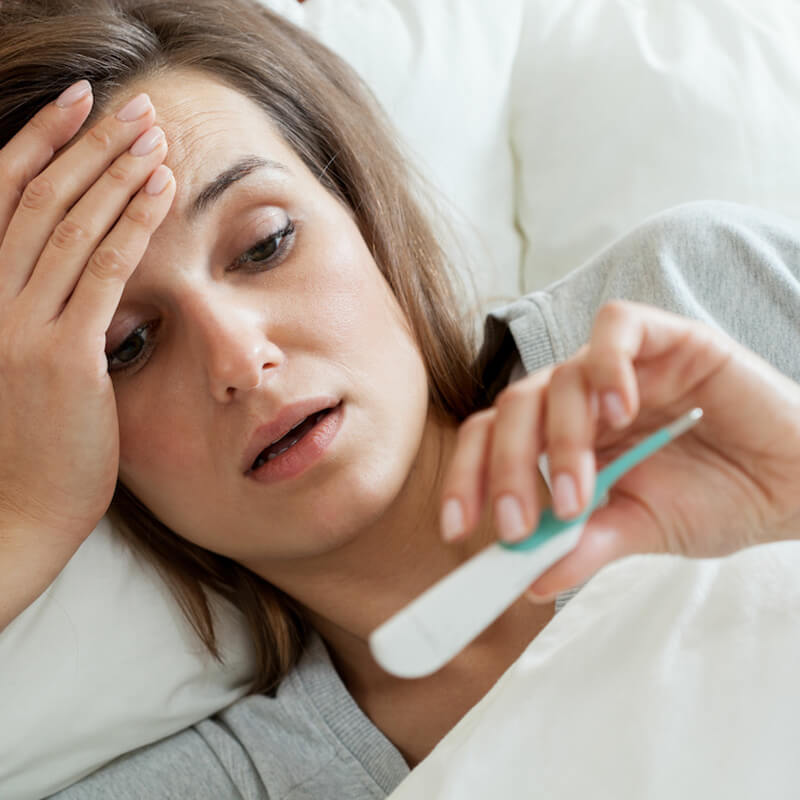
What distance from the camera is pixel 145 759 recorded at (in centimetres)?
112

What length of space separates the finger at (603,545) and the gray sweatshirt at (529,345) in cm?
40

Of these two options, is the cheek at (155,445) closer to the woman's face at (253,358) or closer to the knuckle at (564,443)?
the woman's face at (253,358)

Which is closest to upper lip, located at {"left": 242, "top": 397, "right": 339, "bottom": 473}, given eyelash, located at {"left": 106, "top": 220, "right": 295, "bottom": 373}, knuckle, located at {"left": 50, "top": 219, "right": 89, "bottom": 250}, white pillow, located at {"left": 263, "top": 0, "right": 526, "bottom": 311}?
eyelash, located at {"left": 106, "top": 220, "right": 295, "bottom": 373}

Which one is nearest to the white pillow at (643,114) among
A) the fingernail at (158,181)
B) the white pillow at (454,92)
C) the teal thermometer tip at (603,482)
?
the white pillow at (454,92)

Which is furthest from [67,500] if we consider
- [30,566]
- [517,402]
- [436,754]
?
[517,402]

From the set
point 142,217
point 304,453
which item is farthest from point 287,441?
point 142,217

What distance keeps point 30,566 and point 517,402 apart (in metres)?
0.65

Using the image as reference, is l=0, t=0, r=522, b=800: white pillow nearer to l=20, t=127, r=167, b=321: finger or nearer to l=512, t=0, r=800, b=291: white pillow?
l=512, t=0, r=800, b=291: white pillow

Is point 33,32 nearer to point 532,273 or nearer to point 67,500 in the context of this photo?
point 67,500

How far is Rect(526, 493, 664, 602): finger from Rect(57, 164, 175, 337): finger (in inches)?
19.0

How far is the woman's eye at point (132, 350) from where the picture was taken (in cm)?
95

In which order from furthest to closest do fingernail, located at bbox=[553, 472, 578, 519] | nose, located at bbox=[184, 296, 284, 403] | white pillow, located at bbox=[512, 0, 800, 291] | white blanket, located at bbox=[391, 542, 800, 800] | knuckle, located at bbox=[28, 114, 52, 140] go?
white pillow, located at bbox=[512, 0, 800, 291] < knuckle, located at bbox=[28, 114, 52, 140] < nose, located at bbox=[184, 296, 284, 403] < white blanket, located at bbox=[391, 542, 800, 800] < fingernail, located at bbox=[553, 472, 578, 519]

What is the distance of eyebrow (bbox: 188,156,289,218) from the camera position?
91cm

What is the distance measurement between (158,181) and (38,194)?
0.45ft
